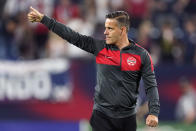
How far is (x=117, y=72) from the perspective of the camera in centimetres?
677

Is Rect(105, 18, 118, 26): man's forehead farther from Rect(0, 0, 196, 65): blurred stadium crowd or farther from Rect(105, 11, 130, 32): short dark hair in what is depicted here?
Rect(0, 0, 196, 65): blurred stadium crowd

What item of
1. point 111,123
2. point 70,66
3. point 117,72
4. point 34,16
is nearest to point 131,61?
point 117,72

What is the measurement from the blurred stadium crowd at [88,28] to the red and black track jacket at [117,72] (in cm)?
608

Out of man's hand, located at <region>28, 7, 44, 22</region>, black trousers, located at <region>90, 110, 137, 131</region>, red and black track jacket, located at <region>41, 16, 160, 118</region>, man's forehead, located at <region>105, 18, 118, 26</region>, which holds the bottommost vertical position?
black trousers, located at <region>90, 110, 137, 131</region>

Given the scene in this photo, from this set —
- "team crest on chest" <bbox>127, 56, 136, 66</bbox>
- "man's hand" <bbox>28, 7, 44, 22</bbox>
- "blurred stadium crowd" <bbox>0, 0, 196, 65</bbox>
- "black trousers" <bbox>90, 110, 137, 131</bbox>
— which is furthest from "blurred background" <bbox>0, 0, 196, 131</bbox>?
"man's hand" <bbox>28, 7, 44, 22</bbox>

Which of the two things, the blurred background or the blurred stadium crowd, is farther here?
the blurred stadium crowd

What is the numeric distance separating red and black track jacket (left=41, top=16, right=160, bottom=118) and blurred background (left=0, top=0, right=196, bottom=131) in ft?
16.2

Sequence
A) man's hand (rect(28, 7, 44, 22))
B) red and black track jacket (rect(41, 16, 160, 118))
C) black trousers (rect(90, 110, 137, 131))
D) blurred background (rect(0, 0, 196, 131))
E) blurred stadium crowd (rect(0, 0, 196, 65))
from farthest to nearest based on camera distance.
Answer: blurred stadium crowd (rect(0, 0, 196, 65)) < blurred background (rect(0, 0, 196, 131)) < black trousers (rect(90, 110, 137, 131)) < red and black track jacket (rect(41, 16, 160, 118)) < man's hand (rect(28, 7, 44, 22))

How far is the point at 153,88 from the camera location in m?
6.72

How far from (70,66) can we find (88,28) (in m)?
1.18

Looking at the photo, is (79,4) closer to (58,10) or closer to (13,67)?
(58,10)

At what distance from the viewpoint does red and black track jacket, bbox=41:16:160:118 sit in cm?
672

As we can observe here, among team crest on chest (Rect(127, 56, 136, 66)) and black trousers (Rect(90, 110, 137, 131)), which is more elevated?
team crest on chest (Rect(127, 56, 136, 66))

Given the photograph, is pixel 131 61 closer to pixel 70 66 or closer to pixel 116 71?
pixel 116 71
